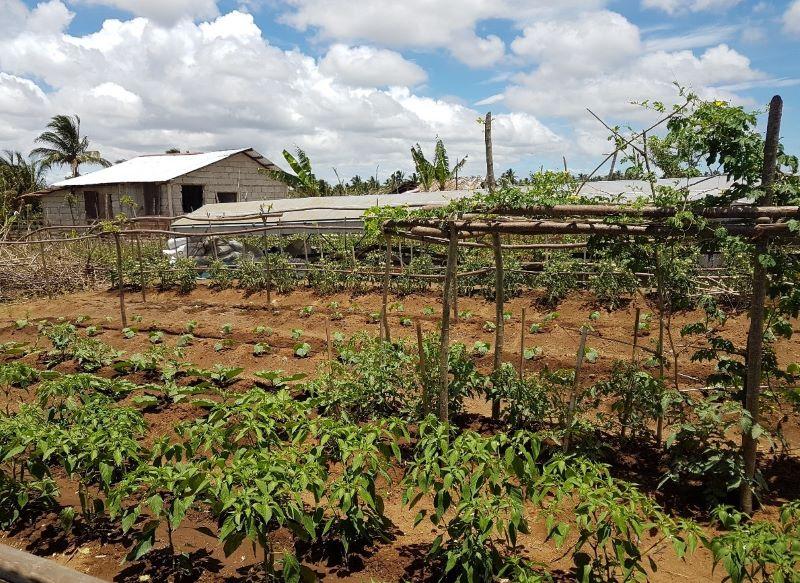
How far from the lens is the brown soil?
12.0 ft

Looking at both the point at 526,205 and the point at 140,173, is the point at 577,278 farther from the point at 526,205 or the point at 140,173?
the point at 140,173

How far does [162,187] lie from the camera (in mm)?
→ 22500

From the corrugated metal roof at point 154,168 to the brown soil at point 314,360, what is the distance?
8535mm

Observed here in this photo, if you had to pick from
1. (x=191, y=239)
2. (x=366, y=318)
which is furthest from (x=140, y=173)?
(x=366, y=318)

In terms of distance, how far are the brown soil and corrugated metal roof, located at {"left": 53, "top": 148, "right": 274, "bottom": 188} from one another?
853 centimetres

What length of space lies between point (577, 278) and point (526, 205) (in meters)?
7.40

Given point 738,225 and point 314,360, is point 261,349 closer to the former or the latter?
point 314,360

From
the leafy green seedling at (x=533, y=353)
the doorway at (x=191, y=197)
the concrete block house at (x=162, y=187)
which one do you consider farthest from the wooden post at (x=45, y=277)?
the leafy green seedling at (x=533, y=353)

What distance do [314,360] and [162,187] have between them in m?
17.1

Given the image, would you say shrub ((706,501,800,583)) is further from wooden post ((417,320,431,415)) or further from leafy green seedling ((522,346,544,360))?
leafy green seedling ((522,346,544,360))

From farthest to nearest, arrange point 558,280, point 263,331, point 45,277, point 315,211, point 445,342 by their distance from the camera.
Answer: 1. point 315,211
2. point 45,277
3. point 558,280
4. point 263,331
5. point 445,342

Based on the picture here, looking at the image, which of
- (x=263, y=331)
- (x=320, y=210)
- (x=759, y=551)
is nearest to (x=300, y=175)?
(x=320, y=210)

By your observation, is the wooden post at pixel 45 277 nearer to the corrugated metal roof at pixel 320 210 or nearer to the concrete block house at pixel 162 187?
the corrugated metal roof at pixel 320 210

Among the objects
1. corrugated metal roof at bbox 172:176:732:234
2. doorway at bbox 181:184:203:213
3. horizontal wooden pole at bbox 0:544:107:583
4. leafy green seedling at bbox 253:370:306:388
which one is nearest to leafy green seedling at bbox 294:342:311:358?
leafy green seedling at bbox 253:370:306:388
